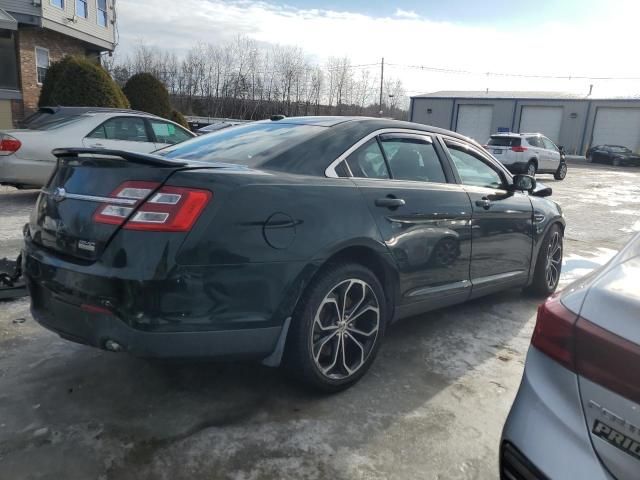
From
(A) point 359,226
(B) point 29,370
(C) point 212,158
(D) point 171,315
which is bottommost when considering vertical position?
(B) point 29,370

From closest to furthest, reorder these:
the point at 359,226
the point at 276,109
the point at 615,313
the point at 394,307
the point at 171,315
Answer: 1. the point at 615,313
2. the point at 171,315
3. the point at 359,226
4. the point at 394,307
5. the point at 276,109

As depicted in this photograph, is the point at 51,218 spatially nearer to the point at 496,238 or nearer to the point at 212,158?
the point at 212,158

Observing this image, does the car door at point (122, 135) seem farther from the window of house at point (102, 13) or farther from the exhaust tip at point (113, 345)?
the window of house at point (102, 13)

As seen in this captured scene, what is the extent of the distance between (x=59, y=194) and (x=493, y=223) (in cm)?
299

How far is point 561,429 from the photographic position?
4.95 ft

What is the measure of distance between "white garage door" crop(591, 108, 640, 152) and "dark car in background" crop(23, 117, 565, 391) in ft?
140

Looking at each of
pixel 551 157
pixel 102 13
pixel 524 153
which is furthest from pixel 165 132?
pixel 102 13

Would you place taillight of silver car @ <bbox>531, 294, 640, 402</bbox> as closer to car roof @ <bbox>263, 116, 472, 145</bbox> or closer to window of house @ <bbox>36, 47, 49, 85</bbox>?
car roof @ <bbox>263, 116, 472, 145</bbox>

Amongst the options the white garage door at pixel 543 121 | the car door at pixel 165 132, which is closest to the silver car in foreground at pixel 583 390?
the car door at pixel 165 132

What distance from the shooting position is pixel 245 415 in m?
2.71

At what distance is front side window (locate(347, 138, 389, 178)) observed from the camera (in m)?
3.12

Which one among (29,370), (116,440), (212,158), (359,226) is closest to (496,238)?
(359,226)

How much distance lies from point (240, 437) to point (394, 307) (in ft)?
4.14

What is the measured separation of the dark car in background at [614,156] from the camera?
1326 inches
